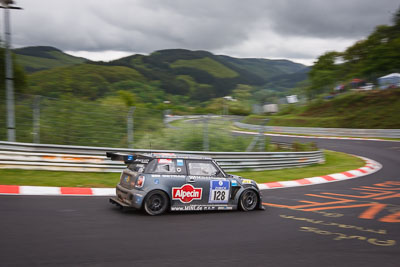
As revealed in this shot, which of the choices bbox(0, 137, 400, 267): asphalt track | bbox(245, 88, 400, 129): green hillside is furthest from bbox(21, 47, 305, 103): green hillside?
bbox(0, 137, 400, 267): asphalt track

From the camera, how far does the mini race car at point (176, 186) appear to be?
764cm

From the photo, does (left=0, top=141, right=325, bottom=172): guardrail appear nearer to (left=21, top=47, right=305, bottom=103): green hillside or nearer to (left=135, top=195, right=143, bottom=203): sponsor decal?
(left=135, top=195, right=143, bottom=203): sponsor decal

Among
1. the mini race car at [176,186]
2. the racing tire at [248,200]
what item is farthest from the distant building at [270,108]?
the mini race car at [176,186]

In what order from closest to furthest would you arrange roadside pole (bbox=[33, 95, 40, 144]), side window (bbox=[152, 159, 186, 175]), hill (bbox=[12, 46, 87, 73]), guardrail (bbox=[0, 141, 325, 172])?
1. side window (bbox=[152, 159, 186, 175])
2. guardrail (bbox=[0, 141, 325, 172])
3. roadside pole (bbox=[33, 95, 40, 144])
4. hill (bbox=[12, 46, 87, 73])

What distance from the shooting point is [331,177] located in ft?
49.3

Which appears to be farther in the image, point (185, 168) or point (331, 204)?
point (331, 204)

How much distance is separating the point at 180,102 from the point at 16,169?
114 meters

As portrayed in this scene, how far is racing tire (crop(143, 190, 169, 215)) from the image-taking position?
7.62m

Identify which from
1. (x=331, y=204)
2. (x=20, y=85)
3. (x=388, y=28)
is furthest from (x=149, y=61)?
(x=331, y=204)

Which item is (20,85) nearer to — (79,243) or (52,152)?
(52,152)

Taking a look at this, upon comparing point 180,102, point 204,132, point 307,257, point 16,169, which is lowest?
point 307,257

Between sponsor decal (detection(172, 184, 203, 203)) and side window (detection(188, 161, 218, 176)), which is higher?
side window (detection(188, 161, 218, 176))

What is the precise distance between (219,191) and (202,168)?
0.65 m

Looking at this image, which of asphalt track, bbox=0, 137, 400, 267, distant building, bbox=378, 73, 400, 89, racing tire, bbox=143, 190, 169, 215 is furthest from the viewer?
distant building, bbox=378, 73, 400, 89
